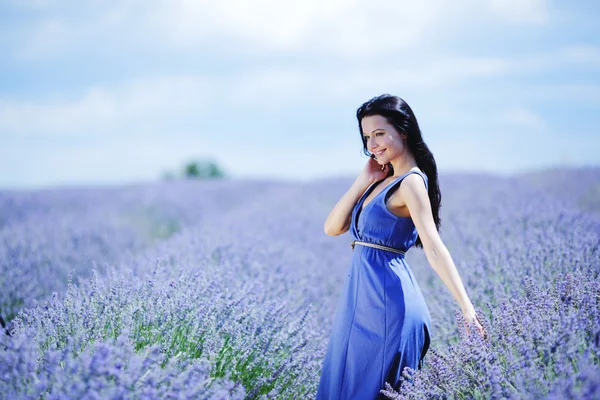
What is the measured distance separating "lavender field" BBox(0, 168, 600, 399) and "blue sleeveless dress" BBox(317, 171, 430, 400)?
0.14m

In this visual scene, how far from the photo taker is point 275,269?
3018mm

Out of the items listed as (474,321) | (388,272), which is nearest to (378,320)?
(388,272)

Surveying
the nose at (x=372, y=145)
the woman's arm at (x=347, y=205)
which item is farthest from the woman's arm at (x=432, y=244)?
the woman's arm at (x=347, y=205)

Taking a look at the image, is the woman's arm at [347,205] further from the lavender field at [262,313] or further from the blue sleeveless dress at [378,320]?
the lavender field at [262,313]

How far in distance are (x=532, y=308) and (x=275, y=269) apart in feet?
5.23

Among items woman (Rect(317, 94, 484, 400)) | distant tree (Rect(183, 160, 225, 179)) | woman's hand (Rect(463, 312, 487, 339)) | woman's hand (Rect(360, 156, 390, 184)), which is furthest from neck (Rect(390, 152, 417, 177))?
distant tree (Rect(183, 160, 225, 179))

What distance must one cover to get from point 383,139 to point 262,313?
814 mm

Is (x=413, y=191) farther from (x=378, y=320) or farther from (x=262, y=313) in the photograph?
(x=262, y=313)

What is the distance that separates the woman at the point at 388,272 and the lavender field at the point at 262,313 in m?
0.15

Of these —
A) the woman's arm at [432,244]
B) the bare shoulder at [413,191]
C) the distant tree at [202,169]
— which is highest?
the bare shoulder at [413,191]

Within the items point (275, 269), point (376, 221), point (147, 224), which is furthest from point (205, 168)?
point (376, 221)

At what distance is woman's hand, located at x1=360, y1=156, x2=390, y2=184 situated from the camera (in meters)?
2.11

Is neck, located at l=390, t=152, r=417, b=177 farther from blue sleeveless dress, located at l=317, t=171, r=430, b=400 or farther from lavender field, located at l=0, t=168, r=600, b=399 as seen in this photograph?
lavender field, located at l=0, t=168, r=600, b=399

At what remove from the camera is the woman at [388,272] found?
1.79 meters
